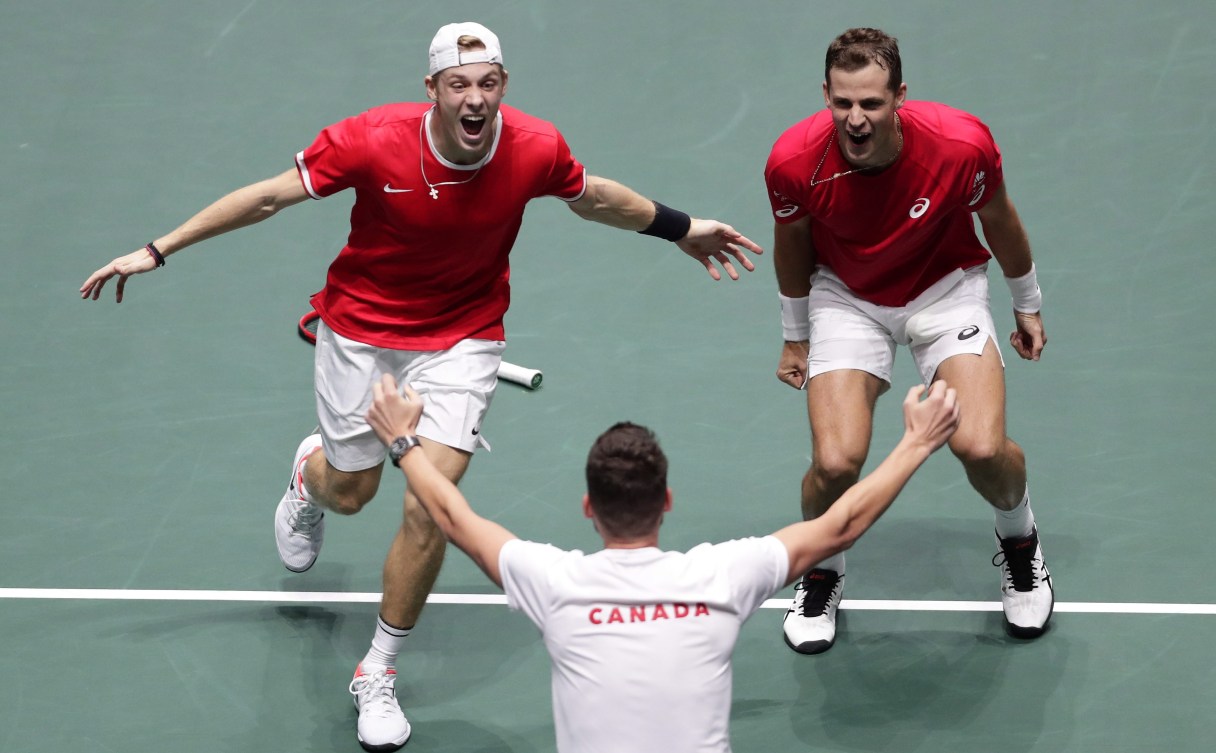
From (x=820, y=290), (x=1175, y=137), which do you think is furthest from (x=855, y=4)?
(x=820, y=290)

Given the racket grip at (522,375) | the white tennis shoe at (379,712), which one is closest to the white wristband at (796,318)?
the racket grip at (522,375)

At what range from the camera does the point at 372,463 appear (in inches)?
247

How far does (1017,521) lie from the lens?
625cm

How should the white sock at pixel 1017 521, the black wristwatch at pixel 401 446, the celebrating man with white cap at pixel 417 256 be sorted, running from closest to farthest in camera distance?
the black wristwatch at pixel 401 446
the celebrating man with white cap at pixel 417 256
the white sock at pixel 1017 521

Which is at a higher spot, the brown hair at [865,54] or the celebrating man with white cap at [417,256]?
the brown hair at [865,54]

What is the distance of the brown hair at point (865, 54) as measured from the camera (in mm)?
5641

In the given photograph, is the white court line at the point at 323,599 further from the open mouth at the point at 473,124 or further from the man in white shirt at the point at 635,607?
the man in white shirt at the point at 635,607

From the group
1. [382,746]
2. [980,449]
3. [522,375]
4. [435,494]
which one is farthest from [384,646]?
[980,449]

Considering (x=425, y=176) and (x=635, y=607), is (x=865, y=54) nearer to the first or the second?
(x=425, y=176)

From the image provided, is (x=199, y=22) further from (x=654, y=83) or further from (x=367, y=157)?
(x=367, y=157)

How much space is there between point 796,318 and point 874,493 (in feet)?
6.86

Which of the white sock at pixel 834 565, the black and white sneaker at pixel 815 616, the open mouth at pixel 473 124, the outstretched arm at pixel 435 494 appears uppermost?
the open mouth at pixel 473 124

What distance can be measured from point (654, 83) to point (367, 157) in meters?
3.94

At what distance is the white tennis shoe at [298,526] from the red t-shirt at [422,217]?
74 centimetres
